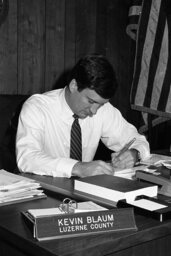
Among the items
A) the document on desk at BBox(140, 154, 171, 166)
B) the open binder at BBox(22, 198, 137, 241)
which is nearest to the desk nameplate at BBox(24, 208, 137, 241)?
the open binder at BBox(22, 198, 137, 241)

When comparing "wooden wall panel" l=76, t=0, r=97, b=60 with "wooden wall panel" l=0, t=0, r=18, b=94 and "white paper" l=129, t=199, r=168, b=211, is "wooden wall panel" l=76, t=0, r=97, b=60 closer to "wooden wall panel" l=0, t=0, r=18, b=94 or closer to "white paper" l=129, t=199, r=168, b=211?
"wooden wall panel" l=0, t=0, r=18, b=94

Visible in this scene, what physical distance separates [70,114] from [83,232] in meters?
1.35

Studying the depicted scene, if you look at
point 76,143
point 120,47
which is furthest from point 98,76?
point 120,47

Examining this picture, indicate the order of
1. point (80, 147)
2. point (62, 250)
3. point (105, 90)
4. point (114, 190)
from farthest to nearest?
point (80, 147) < point (105, 90) < point (114, 190) < point (62, 250)

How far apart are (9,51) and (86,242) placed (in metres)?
2.26

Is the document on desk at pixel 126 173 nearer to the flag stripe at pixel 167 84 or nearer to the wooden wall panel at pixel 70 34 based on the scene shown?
the flag stripe at pixel 167 84

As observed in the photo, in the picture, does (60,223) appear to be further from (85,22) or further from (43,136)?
(85,22)

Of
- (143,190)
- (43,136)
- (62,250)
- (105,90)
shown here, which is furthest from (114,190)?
(43,136)

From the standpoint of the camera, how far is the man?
1944mm

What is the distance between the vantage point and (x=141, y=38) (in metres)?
3.51

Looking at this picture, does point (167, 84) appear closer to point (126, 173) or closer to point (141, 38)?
point (141, 38)

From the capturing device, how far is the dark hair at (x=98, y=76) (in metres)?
2.21

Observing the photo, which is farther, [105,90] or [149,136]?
[149,136]

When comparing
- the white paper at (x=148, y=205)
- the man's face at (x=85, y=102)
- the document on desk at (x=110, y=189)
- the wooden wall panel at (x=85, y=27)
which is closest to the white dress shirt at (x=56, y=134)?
the man's face at (x=85, y=102)
